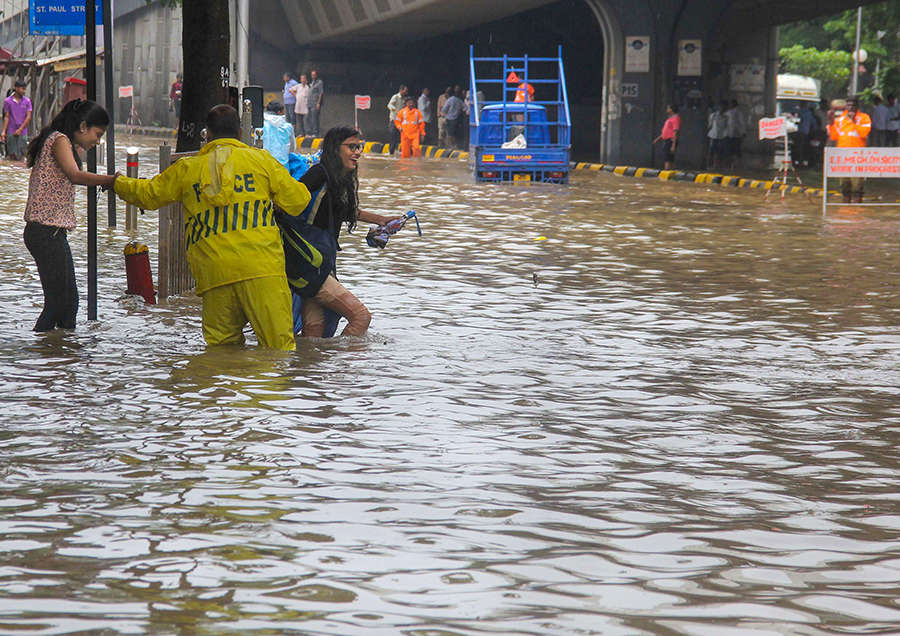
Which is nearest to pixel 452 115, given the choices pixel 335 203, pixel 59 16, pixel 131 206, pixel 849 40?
pixel 59 16

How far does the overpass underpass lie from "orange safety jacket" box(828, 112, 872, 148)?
37.9ft

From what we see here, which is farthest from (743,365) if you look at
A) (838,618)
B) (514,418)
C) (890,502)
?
(838,618)

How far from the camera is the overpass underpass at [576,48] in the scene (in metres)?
35.1

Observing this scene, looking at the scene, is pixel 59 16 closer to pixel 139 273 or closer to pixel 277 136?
pixel 277 136

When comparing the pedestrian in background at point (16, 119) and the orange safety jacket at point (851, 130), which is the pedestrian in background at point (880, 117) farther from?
the pedestrian in background at point (16, 119)

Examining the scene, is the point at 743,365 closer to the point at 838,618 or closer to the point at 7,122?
the point at 838,618

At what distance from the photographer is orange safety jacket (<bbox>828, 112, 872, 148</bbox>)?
23297 millimetres

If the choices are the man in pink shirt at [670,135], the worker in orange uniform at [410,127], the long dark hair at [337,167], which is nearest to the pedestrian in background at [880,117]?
the man in pink shirt at [670,135]

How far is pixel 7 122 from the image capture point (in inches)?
1101

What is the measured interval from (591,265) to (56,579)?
1017 centimetres

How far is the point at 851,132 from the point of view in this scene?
76.8ft

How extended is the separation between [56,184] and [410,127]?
28.9m

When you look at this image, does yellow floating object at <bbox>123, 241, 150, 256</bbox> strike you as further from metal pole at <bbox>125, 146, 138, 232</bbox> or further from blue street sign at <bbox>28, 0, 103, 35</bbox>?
blue street sign at <bbox>28, 0, 103, 35</bbox>

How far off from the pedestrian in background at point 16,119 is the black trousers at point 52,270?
18.7 m
